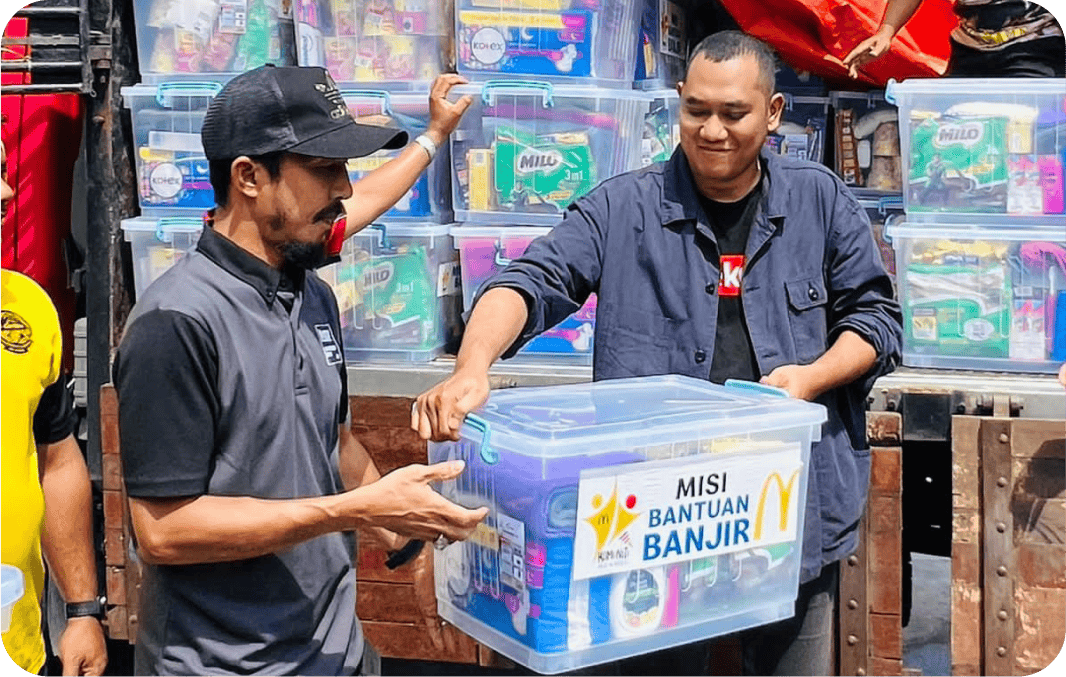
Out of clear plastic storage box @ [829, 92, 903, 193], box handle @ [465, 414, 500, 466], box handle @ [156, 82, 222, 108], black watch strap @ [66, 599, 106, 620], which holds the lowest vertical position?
black watch strap @ [66, 599, 106, 620]

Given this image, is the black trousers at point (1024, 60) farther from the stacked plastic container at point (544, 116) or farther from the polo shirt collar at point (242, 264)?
the polo shirt collar at point (242, 264)

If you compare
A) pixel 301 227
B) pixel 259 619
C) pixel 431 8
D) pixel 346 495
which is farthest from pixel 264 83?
pixel 431 8

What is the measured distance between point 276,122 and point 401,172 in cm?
118

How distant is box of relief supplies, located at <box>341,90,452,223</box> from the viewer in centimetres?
409

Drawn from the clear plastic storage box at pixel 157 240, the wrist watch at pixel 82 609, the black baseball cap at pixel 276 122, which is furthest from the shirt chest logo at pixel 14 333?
the clear plastic storage box at pixel 157 240

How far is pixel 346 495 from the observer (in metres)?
2.21

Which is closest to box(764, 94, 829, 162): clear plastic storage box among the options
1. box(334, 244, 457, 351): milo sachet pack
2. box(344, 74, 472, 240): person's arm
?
box(344, 74, 472, 240): person's arm

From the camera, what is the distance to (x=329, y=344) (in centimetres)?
249

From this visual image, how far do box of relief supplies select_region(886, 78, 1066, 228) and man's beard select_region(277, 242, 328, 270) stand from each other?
2079 mm

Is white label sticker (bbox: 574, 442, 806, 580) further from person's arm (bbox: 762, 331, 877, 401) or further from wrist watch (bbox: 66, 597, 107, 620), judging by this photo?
wrist watch (bbox: 66, 597, 107, 620)

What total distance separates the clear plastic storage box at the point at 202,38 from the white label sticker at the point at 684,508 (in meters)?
2.31

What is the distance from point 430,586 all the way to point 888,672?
1.25m

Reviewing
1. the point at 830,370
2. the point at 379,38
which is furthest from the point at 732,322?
the point at 379,38

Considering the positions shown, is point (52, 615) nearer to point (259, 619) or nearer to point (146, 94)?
point (146, 94)
